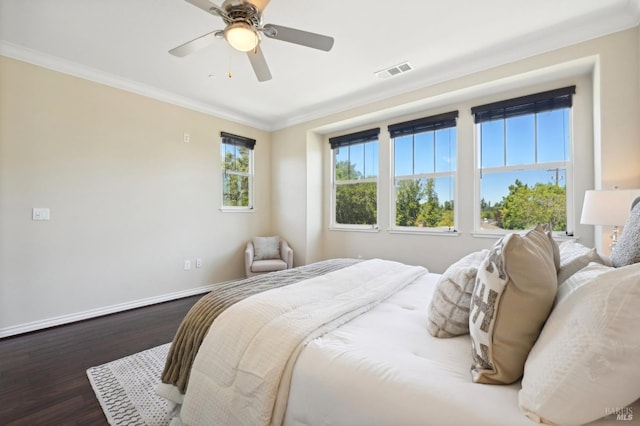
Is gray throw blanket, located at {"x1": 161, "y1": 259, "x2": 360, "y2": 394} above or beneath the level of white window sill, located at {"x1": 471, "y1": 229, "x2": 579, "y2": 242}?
beneath

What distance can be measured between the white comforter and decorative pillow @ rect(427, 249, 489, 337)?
0.39m

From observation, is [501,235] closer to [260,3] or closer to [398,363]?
[398,363]

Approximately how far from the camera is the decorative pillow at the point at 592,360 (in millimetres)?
623

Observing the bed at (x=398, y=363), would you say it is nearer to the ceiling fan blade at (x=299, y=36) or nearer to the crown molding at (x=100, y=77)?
the ceiling fan blade at (x=299, y=36)

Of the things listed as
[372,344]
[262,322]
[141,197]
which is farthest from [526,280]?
[141,197]

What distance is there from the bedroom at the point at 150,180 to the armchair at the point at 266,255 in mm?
245

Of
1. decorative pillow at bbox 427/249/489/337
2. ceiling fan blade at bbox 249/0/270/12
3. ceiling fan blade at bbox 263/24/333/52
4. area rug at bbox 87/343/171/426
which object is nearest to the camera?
decorative pillow at bbox 427/249/489/337

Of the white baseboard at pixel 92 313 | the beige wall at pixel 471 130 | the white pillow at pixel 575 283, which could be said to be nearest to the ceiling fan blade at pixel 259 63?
the beige wall at pixel 471 130

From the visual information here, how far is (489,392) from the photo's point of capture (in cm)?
Result: 83

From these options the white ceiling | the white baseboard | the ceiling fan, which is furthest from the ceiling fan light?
the white baseboard

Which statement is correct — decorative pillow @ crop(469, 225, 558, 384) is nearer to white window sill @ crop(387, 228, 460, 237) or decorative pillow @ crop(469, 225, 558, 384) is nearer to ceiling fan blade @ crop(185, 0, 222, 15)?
ceiling fan blade @ crop(185, 0, 222, 15)

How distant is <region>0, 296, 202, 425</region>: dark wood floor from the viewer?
66.6 inches

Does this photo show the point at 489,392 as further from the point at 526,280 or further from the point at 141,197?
the point at 141,197

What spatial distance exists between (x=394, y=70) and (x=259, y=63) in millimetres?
1653
